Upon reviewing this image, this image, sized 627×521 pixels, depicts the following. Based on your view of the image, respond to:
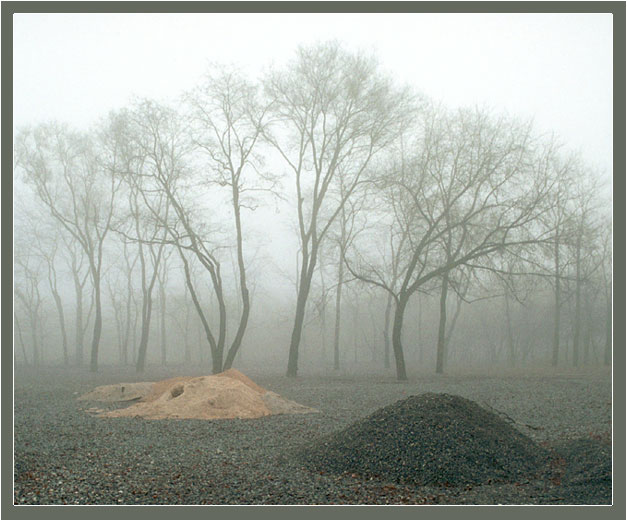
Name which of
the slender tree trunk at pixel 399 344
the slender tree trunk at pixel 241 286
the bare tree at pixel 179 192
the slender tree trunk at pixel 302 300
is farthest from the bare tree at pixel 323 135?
the slender tree trunk at pixel 399 344

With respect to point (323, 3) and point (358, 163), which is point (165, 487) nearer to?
point (323, 3)

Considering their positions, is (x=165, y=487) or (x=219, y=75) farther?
(x=219, y=75)

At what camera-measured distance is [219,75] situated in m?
8.52

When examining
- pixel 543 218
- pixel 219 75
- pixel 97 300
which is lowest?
pixel 97 300

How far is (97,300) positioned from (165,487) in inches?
396

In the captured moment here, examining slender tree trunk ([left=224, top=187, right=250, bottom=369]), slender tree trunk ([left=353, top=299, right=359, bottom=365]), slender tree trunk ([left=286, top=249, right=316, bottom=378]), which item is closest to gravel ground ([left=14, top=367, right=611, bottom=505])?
slender tree trunk ([left=224, top=187, right=250, bottom=369])

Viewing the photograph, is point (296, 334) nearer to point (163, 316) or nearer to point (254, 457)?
point (163, 316)

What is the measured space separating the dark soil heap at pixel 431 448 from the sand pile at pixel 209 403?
2.25 metres

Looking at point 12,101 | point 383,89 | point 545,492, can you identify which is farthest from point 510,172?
point 12,101

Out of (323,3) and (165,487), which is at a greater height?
(323,3)

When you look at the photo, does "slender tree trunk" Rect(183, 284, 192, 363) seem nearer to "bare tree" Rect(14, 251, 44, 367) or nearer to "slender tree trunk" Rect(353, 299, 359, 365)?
"bare tree" Rect(14, 251, 44, 367)

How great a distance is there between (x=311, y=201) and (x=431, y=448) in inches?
329

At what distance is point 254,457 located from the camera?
11.8ft

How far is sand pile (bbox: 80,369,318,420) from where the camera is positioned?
580cm
